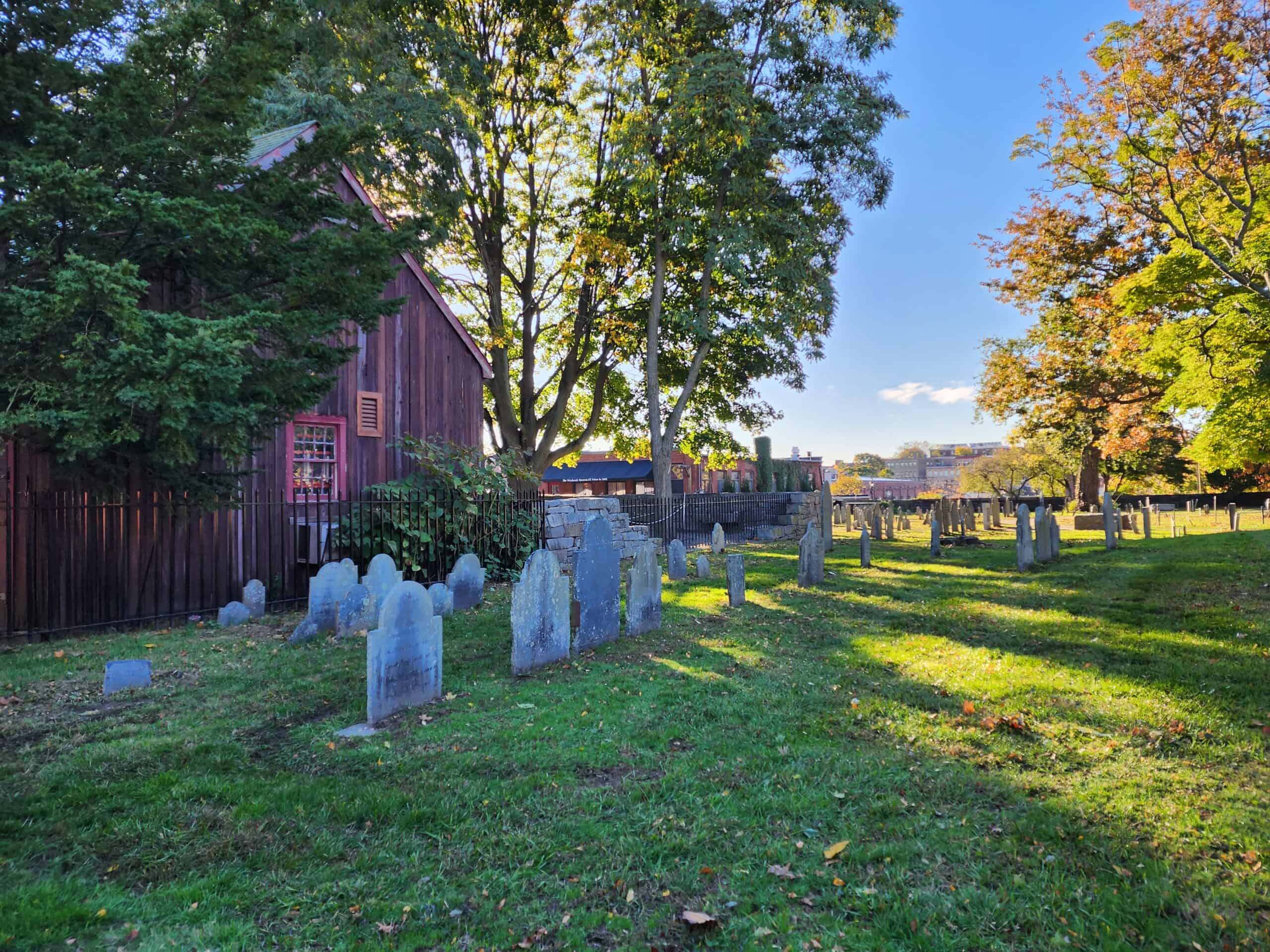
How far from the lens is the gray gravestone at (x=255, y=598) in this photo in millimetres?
9445

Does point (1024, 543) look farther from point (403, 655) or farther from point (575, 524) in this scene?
point (403, 655)

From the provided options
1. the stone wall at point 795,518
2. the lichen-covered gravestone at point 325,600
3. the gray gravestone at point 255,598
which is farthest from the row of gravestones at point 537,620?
the stone wall at point 795,518

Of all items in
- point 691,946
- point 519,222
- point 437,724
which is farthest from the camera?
point 519,222

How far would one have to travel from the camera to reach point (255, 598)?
9.48 m

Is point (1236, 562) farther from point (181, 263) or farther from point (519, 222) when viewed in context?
point (519, 222)

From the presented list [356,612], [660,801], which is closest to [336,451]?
[356,612]

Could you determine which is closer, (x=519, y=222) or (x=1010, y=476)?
(x=519, y=222)

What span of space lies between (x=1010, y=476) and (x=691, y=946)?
6495cm

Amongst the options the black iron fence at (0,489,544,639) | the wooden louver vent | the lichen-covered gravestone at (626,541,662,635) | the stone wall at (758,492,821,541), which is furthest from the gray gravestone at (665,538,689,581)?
the stone wall at (758,492,821,541)

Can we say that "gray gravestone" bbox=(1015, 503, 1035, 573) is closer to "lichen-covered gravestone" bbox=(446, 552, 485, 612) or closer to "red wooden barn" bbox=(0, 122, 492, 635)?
"lichen-covered gravestone" bbox=(446, 552, 485, 612)

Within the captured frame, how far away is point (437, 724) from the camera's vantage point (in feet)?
16.1

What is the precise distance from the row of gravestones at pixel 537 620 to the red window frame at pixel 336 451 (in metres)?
5.16

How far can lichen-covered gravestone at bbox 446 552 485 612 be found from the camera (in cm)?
961

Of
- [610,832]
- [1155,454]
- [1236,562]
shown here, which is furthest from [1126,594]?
[1155,454]
